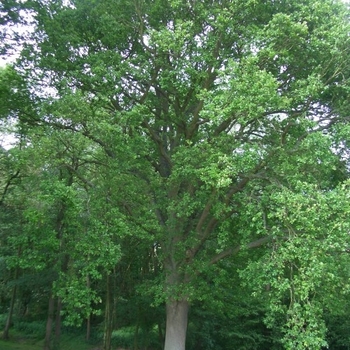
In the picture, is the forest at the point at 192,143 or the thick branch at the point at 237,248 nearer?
the forest at the point at 192,143

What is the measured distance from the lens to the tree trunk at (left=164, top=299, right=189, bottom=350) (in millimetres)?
11258

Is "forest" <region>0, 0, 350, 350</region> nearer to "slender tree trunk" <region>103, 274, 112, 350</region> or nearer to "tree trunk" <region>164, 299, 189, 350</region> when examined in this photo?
"tree trunk" <region>164, 299, 189, 350</region>

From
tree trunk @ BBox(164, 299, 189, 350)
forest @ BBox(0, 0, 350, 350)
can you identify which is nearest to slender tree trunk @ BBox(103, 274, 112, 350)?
forest @ BBox(0, 0, 350, 350)

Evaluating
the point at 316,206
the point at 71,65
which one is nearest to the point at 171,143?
the point at 71,65

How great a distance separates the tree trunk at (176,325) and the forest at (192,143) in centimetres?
4

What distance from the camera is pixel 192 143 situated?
1116cm

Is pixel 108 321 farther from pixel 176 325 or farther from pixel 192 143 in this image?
pixel 192 143

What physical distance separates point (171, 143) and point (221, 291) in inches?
181

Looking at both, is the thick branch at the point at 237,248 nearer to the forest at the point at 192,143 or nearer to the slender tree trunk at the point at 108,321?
the forest at the point at 192,143

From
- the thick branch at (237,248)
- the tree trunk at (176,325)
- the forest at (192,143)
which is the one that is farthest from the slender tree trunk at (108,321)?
the thick branch at (237,248)

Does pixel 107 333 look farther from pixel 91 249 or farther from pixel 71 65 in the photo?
pixel 71 65

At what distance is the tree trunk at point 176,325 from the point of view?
11.3 meters

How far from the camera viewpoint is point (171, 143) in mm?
12609

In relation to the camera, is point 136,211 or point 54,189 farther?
point 136,211
